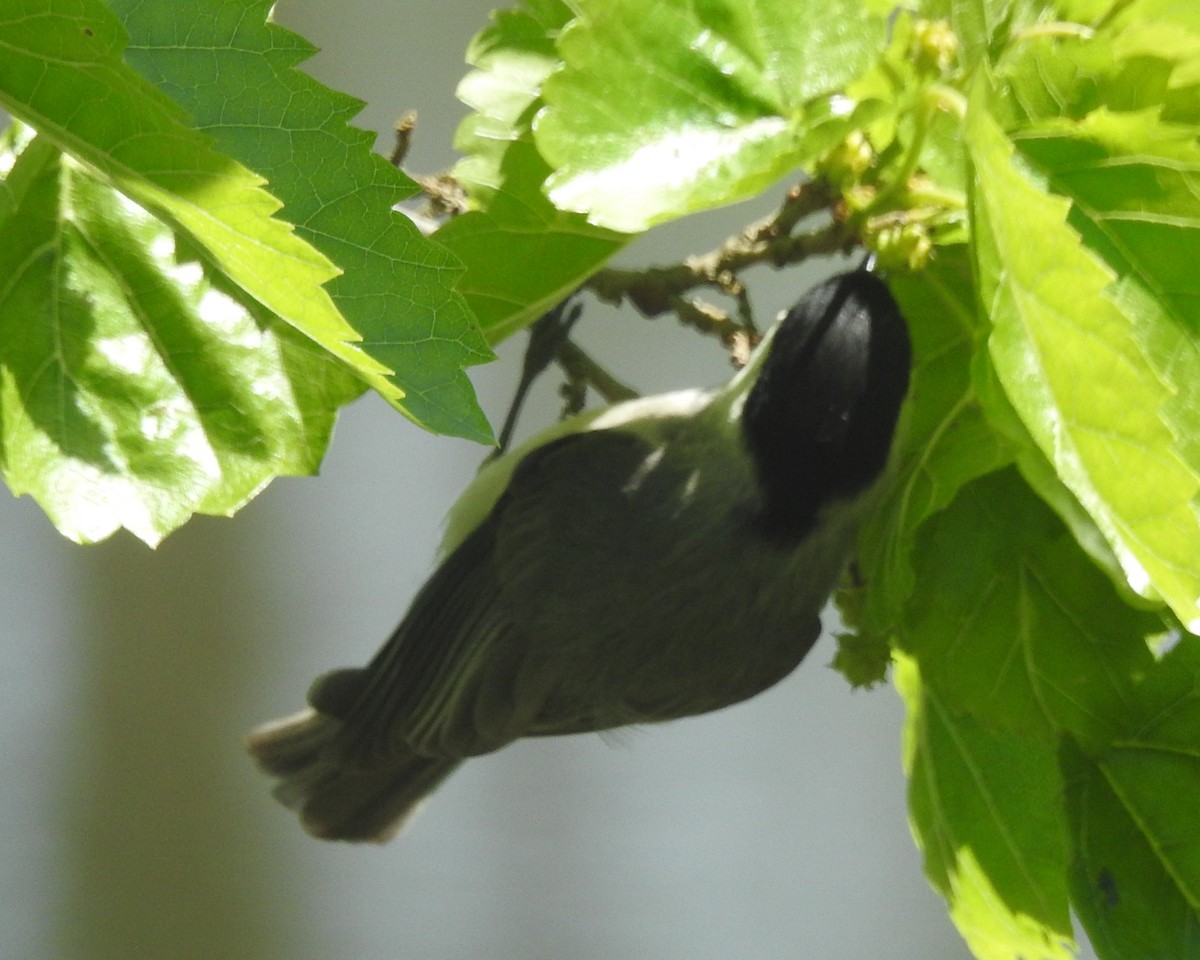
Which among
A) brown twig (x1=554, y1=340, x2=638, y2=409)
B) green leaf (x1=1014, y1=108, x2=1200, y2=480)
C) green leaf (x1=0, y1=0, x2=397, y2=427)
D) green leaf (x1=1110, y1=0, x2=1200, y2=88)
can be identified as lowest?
green leaf (x1=0, y1=0, x2=397, y2=427)

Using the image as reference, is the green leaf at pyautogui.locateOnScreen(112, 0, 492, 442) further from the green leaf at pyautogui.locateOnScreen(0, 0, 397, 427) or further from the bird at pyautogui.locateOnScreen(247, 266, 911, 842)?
the bird at pyautogui.locateOnScreen(247, 266, 911, 842)

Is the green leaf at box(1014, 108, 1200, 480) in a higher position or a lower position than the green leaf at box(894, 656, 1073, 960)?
higher

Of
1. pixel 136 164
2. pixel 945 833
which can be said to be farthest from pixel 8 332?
pixel 945 833

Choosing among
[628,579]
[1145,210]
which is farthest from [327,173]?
[628,579]

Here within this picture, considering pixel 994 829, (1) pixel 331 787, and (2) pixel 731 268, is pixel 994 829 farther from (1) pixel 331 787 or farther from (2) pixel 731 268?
(1) pixel 331 787

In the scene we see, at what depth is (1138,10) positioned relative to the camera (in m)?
0.59

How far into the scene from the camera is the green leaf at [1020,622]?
0.66 meters

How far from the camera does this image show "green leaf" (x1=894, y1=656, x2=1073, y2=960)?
0.74 m

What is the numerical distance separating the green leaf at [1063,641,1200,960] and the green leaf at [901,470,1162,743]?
0.05 feet

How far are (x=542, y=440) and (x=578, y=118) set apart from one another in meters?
0.68

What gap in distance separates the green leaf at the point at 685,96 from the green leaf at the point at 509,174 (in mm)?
111

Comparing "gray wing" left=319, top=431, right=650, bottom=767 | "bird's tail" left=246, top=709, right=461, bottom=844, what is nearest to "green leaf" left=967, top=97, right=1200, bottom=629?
"gray wing" left=319, top=431, right=650, bottom=767

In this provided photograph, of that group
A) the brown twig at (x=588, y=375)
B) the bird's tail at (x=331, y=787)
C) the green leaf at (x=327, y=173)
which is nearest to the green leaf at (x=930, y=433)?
the green leaf at (x=327, y=173)

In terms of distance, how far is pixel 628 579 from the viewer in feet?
3.48
